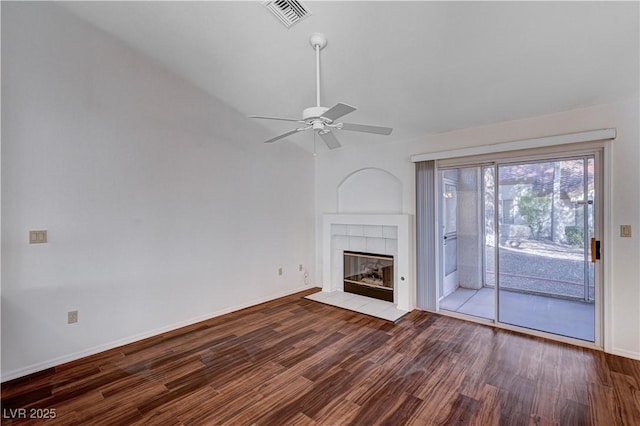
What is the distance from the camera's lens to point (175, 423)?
6.64 feet

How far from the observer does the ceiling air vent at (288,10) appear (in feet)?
7.74

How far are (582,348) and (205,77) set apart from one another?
5301 millimetres

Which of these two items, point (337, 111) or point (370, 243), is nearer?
point (337, 111)

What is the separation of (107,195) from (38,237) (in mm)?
Result: 682

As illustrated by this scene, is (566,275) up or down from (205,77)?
down

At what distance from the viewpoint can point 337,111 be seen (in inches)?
84.5

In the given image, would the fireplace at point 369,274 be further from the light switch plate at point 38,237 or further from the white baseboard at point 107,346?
the light switch plate at point 38,237

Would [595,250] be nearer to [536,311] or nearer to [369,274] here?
[536,311]

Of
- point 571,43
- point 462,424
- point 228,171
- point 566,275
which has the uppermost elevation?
point 571,43

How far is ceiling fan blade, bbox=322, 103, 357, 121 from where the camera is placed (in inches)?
80.1

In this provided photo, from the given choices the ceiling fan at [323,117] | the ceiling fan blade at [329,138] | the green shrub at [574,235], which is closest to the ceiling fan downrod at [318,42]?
the ceiling fan at [323,117]

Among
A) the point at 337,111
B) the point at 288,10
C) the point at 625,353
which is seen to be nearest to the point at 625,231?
the point at 625,353

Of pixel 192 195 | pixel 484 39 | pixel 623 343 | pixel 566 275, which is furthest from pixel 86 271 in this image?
pixel 623 343

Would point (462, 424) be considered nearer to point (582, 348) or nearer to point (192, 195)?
point (582, 348)
